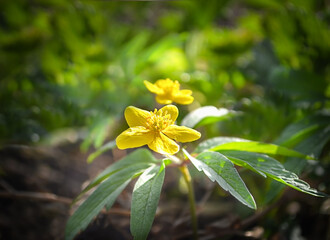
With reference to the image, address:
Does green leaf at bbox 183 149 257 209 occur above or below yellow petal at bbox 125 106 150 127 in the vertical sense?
below

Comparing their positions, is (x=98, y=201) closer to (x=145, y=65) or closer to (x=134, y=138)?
(x=134, y=138)

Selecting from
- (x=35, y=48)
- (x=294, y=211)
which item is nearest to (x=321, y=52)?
(x=294, y=211)

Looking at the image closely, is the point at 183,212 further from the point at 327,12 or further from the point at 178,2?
the point at 178,2

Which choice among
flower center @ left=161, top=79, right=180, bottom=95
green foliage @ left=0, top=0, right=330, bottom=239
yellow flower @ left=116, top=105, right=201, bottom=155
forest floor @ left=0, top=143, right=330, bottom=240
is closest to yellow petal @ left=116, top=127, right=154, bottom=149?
yellow flower @ left=116, top=105, right=201, bottom=155

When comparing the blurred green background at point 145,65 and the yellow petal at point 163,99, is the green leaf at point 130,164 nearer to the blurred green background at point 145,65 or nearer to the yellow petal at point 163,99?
the yellow petal at point 163,99

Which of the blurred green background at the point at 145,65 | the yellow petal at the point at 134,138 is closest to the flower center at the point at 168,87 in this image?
the yellow petal at the point at 134,138

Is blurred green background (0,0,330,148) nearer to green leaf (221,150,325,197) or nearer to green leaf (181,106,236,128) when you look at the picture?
green leaf (181,106,236,128)

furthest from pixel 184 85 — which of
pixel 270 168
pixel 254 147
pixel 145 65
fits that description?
pixel 270 168

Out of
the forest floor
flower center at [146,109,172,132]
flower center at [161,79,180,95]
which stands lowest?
the forest floor
